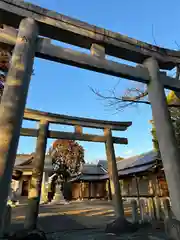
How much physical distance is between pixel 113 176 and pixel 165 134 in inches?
141

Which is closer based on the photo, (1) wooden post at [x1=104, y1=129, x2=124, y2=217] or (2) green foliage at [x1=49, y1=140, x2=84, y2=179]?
(1) wooden post at [x1=104, y1=129, x2=124, y2=217]

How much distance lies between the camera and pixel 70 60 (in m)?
3.29

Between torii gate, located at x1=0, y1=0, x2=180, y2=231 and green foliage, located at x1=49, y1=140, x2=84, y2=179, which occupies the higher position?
green foliage, located at x1=49, y1=140, x2=84, y2=179

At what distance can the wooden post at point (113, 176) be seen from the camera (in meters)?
6.01

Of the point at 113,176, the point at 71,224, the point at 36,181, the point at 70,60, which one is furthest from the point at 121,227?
the point at 70,60

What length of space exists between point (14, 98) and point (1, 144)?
653 mm

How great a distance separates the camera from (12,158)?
2.25m

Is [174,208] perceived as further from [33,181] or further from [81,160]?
[81,160]

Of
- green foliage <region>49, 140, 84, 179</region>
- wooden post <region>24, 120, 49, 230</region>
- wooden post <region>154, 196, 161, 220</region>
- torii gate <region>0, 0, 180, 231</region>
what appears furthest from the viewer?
green foliage <region>49, 140, 84, 179</region>

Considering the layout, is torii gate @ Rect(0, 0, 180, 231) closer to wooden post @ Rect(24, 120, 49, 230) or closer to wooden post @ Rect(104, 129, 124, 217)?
wooden post @ Rect(104, 129, 124, 217)

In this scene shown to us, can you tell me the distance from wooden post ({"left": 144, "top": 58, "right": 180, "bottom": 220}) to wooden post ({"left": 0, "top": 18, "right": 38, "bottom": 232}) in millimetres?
2451

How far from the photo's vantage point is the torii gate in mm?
2391

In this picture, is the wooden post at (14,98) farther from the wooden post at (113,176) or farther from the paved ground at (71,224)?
the wooden post at (113,176)

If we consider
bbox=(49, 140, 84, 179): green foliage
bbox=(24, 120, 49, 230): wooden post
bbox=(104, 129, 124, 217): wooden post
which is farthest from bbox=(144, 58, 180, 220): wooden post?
bbox=(49, 140, 84, 179): green foliage
